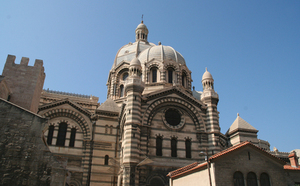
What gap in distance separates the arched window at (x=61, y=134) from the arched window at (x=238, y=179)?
56.9 ft

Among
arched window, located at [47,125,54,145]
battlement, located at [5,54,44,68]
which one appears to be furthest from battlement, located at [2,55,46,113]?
arched window, located at [47,125,54,145]

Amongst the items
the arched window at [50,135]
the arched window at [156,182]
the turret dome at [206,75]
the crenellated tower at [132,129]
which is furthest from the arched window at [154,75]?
the arched window at [156,182]

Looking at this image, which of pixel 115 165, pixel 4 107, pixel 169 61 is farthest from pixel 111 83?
pixel 4 107

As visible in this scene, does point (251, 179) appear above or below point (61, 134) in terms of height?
below

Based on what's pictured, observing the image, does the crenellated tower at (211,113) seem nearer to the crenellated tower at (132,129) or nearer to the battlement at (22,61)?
the crenellated tower at (132,129)

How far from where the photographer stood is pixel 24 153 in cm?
1270

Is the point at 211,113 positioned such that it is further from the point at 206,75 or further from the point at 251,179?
the point at 251,179

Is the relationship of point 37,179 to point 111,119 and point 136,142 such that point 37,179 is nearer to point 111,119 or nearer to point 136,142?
point 136,142

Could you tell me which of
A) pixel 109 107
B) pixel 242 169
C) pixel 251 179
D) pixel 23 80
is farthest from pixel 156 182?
pixel 23 80

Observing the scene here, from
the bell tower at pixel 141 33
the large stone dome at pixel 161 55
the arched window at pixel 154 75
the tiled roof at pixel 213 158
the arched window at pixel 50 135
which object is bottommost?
the tiled roof at pixel 213 158

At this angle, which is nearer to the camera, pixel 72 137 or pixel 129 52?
pixel 72 137

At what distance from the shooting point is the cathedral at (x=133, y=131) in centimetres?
2041

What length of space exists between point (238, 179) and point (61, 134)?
18.1 meters

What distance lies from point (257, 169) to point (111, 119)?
16.2 m
